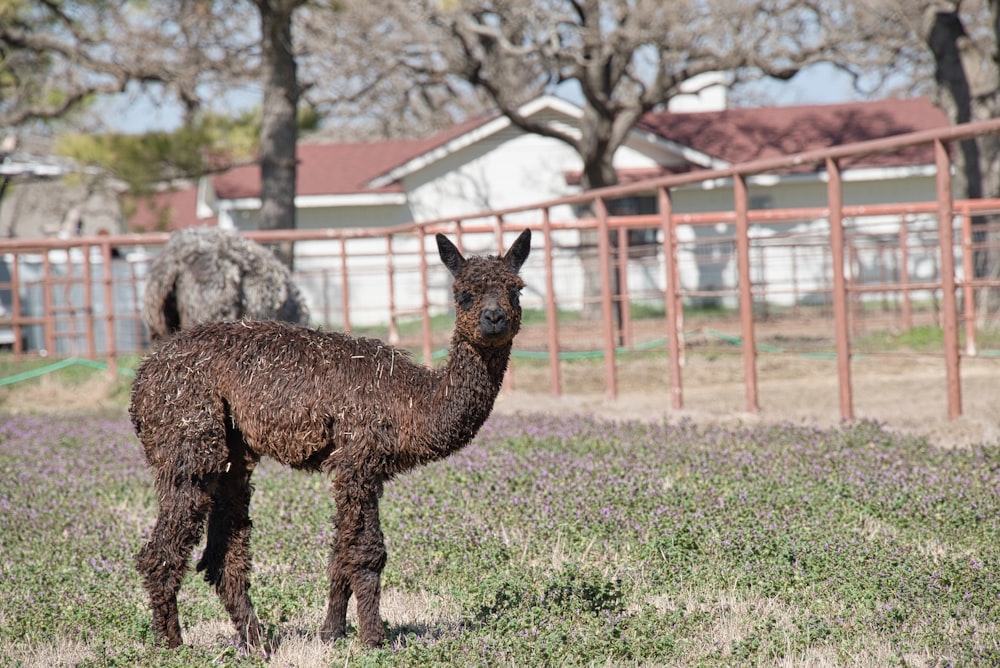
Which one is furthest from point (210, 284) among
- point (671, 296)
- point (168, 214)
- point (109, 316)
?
point (168, 214)

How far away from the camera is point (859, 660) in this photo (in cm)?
452

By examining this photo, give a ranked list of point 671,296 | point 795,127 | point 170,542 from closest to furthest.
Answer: point 170,542 < point 671,296 < point 795,127

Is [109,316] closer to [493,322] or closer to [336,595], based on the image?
[336,595]

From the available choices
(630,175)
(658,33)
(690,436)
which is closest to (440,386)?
(690,436)

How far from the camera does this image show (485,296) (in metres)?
4.64

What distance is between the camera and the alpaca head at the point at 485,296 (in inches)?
179

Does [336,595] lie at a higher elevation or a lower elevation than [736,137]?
lower

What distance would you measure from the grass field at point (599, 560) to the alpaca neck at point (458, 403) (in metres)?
0.81

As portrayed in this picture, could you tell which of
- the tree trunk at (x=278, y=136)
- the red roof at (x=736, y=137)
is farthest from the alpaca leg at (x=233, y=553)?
the red roof at (x=736, y=137)

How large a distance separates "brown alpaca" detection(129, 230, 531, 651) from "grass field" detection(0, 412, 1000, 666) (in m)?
0.29

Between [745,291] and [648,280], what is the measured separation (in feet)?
50.5

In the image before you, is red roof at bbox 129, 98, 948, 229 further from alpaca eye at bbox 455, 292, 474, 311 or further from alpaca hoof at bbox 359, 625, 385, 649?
alpaca hoof at bbox 359, 625, 385, 649

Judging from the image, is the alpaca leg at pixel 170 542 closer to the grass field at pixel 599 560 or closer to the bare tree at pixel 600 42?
the grass field at pixel 599 560

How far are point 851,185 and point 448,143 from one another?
10.8m
